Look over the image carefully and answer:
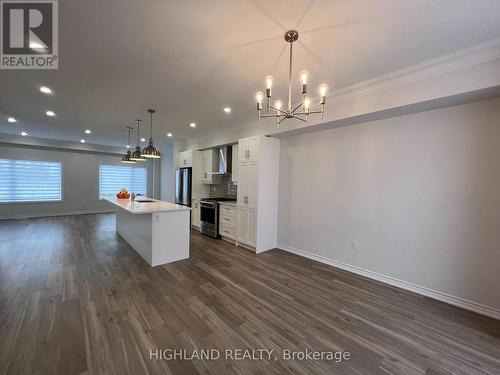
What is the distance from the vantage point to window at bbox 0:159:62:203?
644cm

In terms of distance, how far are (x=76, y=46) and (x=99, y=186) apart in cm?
741

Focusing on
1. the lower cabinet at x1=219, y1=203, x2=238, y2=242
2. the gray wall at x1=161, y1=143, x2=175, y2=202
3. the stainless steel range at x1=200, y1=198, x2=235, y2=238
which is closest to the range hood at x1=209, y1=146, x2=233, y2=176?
the stainless steel range at x1=200, y1=198, x2=235, y2=238

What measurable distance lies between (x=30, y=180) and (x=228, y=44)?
28.2ft

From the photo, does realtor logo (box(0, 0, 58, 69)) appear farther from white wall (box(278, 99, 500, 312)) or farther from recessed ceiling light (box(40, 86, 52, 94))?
white wall (box(278, 99, 500, 312))

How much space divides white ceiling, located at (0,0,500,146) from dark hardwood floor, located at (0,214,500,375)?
2.74 m

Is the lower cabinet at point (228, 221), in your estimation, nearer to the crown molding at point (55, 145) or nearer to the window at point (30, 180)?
the crown molding at point (55, 145)

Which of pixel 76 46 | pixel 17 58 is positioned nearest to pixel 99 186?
pixel 17 58

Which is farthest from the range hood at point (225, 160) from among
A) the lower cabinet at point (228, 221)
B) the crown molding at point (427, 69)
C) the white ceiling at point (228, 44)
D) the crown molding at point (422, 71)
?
the crown molding at point (427, 69)

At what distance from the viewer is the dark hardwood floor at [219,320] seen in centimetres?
162

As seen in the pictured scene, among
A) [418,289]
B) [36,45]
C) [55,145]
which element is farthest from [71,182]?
A: [418,289]

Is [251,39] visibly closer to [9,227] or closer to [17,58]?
[17,58]

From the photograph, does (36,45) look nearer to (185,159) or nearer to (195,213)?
(185,159)

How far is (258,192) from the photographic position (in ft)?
13.4

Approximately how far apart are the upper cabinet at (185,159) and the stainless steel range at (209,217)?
1.33 meters
